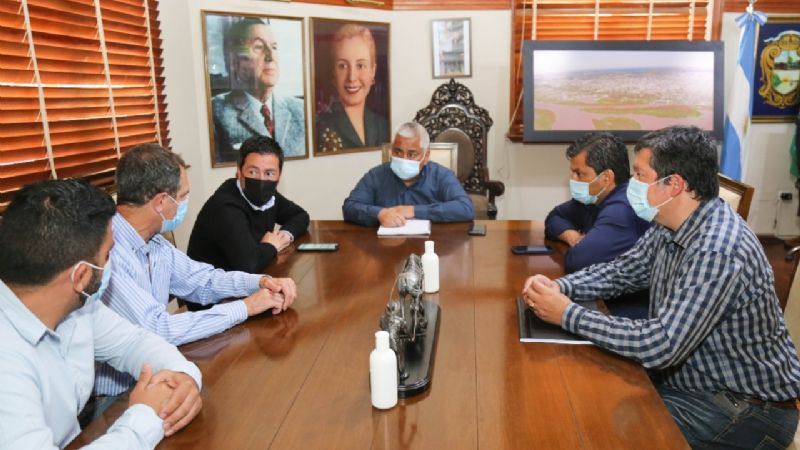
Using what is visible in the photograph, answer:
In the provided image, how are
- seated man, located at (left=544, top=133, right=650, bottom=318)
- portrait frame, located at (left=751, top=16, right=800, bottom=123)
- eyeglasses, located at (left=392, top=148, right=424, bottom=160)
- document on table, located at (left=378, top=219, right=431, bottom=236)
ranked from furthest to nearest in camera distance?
portrait frame, located at (left=751, top=16, right=800, bottom=123), eyeglasses, located at (left=392, top=148, right=424, bottom=160), document on table, located at (left=378, top=219, right=431, bottom=236), seated man, located at (left=544, top=133, right=650, bottom=318)

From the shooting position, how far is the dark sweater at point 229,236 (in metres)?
2.22

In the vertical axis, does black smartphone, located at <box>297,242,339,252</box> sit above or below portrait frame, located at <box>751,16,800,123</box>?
below

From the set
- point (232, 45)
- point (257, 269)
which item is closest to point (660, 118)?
point (232, 45)

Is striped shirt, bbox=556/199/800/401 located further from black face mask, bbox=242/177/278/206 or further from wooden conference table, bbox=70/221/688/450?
black face mask, bbox=242/177/278/206

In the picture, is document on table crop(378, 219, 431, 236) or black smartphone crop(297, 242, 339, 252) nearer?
black smartphone crop(297, 242, 339, 252)

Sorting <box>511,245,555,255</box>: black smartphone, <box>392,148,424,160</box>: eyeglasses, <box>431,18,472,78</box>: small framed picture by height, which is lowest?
<box>511,245,555,255</box>: black smartphone

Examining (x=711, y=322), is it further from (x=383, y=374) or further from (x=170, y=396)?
(x=170, y=396)

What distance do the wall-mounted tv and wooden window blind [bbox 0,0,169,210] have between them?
255 cm

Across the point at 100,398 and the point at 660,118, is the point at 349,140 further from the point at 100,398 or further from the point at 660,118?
the point at 100,398

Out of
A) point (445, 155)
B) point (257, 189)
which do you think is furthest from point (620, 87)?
point (257, 189)

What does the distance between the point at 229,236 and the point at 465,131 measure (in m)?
2.55

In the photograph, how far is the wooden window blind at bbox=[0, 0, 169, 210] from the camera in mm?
2283

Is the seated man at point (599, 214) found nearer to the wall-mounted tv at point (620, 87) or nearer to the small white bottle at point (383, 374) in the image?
the small white bottle at point (383, 374)

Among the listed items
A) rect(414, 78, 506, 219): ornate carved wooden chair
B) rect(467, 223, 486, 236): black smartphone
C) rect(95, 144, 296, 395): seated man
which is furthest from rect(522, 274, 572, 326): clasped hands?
rect(414, 78, 506, 219): ornate carved wooden chair
